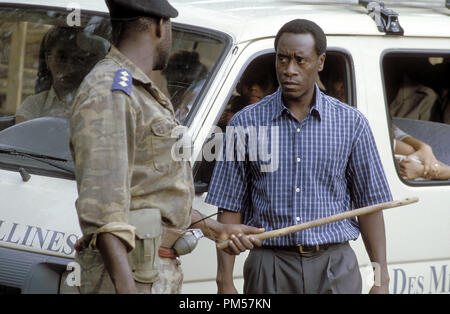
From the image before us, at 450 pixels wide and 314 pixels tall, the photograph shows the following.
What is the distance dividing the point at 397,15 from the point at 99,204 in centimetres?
227

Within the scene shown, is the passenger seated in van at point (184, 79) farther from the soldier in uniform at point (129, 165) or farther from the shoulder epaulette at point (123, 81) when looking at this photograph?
the shoulder epaulette at point (123, 81)

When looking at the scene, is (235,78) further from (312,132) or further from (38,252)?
(38,252)

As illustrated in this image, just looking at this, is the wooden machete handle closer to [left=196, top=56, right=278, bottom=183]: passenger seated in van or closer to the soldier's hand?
the soldier's hand

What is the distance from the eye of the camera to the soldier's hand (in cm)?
311

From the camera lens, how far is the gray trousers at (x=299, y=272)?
10.9ft

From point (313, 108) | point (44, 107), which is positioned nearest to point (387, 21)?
point (313, 108)

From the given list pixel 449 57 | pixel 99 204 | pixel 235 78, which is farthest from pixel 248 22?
pixel 99 204

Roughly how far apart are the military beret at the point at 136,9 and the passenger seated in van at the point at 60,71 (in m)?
1.36

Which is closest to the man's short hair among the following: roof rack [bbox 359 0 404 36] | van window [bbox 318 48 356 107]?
van window [bbox 318 48 356 107]

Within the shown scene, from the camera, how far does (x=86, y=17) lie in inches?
161

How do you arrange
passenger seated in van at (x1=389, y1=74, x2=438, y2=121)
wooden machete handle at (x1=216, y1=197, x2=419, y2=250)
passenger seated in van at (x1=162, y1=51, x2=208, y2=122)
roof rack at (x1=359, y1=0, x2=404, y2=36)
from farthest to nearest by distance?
passenger seated in van at (x1=389, y1=74, x2=438, y2=121) < roof rack at (x1=359, y1=0, x2=404, y2=36) < passenger seated in van at (x1=162, y1=51, x2=208, y2=122) < wooden machete handle at (x1=216, y1=197, x2=419, y2=250)

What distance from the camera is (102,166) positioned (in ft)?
7.88

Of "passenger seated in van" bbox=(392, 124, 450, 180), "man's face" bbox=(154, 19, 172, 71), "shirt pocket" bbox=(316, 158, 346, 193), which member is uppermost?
"man's face" bbox=(154, 19, 172, 71)

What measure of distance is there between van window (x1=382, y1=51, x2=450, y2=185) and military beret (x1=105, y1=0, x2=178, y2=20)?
5.67 feet
